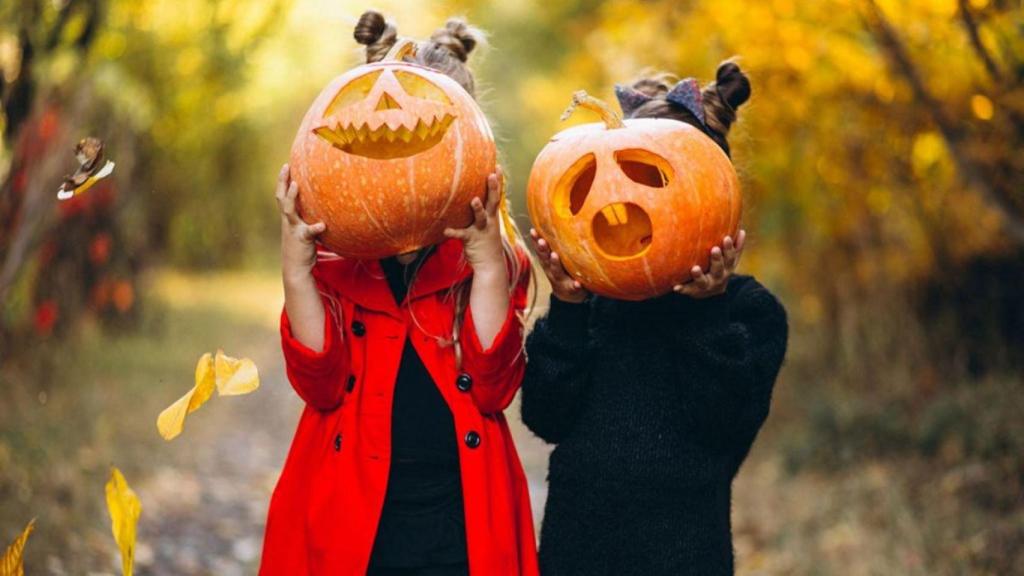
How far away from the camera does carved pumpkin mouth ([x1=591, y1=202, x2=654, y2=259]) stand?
2941mm

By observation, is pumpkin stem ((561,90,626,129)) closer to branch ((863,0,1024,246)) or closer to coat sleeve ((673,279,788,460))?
coat sleeve ((673,279,788,460))

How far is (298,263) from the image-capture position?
2.84 m

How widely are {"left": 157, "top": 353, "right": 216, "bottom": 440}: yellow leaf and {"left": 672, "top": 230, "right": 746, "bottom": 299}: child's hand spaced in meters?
1.22

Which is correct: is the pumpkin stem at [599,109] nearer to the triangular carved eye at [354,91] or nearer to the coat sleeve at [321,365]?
the triangular carved eye at [354,91]

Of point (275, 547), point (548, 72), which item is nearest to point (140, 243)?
point (275, 547)

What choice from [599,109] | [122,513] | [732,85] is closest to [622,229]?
[599,109]

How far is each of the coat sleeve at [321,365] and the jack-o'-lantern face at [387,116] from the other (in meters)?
0.46

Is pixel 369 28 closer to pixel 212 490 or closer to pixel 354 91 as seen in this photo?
pixel 354 91

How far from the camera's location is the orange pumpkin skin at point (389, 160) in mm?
2693

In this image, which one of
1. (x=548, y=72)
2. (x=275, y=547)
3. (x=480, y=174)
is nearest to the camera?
(x=480, y=174)

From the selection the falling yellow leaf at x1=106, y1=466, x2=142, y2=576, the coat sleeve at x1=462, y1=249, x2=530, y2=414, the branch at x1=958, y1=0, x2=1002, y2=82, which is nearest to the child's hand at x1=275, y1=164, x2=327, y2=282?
the coat sleeve at x1=462, y1=249, x2=530, y2=414

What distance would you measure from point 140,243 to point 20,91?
6.30m

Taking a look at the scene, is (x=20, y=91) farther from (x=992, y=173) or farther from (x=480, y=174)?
(x=992, y=173)

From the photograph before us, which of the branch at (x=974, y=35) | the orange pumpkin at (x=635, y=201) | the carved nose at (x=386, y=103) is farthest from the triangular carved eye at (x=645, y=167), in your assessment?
the branch at (x=974, y=35)
